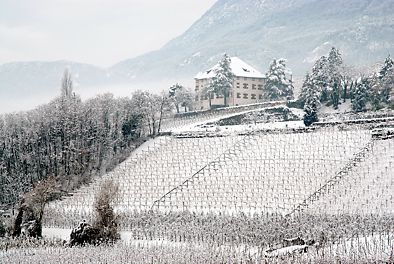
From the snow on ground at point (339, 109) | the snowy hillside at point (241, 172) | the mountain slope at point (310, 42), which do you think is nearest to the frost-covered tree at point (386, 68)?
the snow on ground at point (339, 109)

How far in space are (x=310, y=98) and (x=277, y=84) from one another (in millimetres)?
9524

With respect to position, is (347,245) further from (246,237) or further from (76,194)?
(76,194)

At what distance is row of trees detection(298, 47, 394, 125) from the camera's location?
47.1 m

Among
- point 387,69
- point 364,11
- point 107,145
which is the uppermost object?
point 364,11

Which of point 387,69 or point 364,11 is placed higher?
point 364,11

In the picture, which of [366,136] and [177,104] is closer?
[366,136]

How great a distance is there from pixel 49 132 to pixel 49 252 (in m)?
20.5

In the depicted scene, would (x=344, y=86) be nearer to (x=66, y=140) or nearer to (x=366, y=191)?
(x=66, y=140)

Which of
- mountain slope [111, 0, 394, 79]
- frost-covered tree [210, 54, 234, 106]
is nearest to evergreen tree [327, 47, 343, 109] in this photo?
frost-covered tree [210, 54, 234, 106]

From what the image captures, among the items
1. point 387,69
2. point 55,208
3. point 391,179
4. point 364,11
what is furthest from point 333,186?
point 364,11

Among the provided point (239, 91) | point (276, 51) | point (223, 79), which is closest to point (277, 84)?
point (223, 79)

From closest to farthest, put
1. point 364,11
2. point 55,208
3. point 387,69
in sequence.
Result: point 55,208, point 387,69, point 364,11

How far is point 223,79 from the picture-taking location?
58.4 m

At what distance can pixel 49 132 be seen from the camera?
1531 inches
